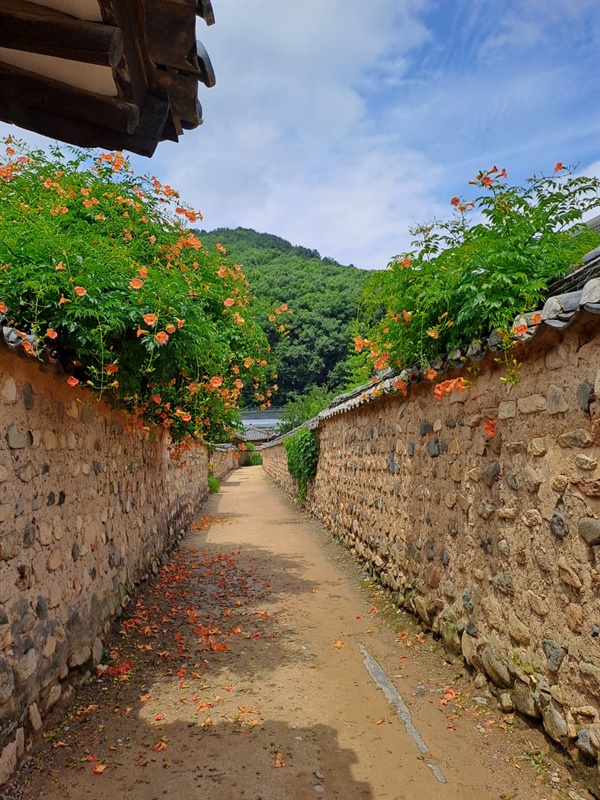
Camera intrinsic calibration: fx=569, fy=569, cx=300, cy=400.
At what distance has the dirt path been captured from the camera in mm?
2955

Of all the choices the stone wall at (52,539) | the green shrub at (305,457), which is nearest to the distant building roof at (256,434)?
the green shrub at (305,457)

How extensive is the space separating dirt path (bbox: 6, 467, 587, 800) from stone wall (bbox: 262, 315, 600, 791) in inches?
11.2

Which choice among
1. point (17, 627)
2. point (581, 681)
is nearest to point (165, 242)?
point (17, 627)

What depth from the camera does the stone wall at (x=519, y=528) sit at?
2.84 metres

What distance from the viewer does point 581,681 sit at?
286 cm

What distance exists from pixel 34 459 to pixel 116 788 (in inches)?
73.2

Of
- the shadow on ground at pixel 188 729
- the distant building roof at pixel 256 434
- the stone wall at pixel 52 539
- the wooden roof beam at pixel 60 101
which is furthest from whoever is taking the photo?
the distant building roof at pixel 256 434

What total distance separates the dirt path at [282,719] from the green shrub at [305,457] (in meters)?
6.09

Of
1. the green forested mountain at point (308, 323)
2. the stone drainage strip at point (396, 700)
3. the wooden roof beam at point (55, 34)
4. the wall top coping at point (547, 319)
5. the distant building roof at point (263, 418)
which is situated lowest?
the stone drainage strip at point (396, 700)

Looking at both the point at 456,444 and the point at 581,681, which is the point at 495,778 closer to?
the point at 581,681

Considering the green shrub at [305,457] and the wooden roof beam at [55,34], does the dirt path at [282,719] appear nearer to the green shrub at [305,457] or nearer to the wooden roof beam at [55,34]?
the wooden roof beam at [55,34]

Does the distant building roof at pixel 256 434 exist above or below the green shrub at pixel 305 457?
above

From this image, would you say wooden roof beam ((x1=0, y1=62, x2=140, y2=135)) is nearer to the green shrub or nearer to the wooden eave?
the wooden eave

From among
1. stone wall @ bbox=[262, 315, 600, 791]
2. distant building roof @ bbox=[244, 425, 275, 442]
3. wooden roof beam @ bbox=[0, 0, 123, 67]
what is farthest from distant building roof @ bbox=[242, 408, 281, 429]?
wooden roof beam @ bbox=[0, 0, 123, 67]
